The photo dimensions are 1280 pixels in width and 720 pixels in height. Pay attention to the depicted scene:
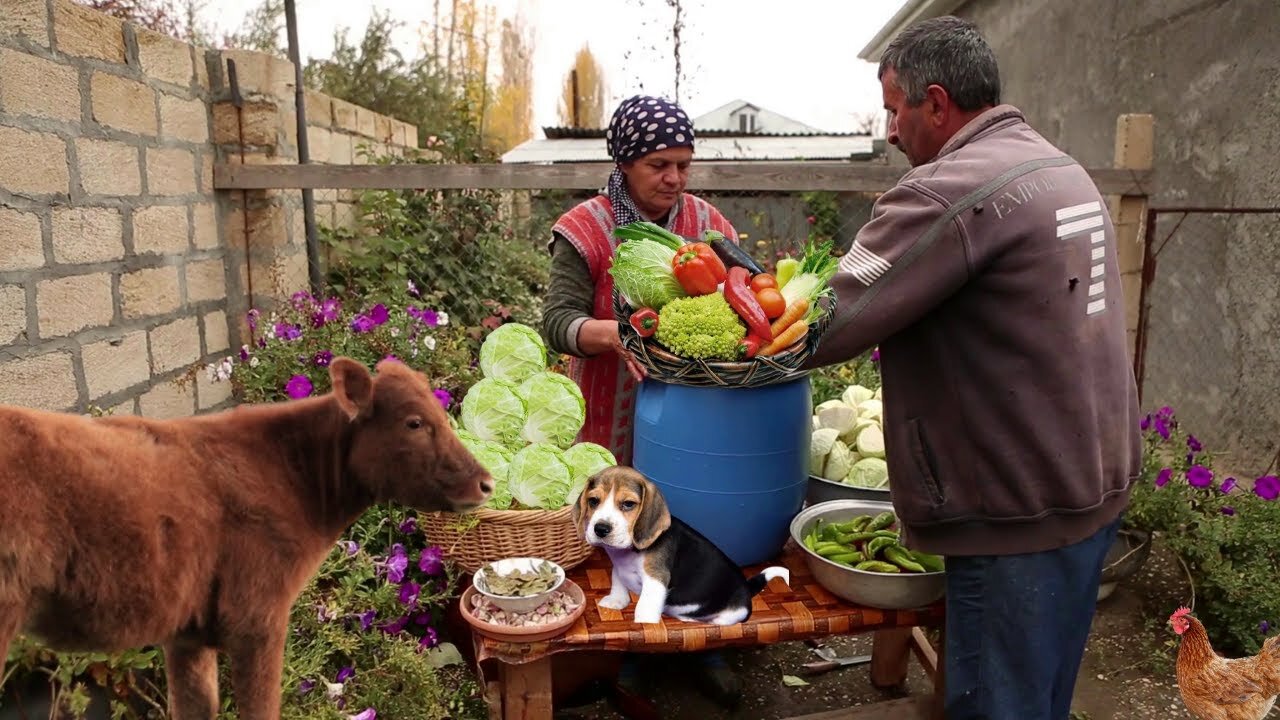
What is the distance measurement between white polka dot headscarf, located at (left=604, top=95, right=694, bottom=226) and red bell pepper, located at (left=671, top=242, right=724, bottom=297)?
67cm

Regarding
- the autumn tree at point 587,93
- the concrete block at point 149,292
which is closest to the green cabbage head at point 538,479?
the concrete block at point 149,292

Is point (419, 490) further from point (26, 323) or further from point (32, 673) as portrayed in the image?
point (26, 323)

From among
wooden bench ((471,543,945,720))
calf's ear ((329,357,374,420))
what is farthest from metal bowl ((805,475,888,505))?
calf's ear ((329,357,374,420))

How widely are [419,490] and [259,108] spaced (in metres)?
4.36

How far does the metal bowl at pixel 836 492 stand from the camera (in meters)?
3.07

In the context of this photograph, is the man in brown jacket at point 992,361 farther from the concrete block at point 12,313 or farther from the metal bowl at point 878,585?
the concrete block at point 12,313

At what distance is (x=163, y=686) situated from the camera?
1.70 m

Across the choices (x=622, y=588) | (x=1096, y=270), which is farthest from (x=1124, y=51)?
(x=622, y=588)

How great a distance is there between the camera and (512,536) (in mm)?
2514

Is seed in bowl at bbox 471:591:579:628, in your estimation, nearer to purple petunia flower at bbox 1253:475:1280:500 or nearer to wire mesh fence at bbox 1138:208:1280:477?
purple petunia flower at bbox 1253:475:1280:500

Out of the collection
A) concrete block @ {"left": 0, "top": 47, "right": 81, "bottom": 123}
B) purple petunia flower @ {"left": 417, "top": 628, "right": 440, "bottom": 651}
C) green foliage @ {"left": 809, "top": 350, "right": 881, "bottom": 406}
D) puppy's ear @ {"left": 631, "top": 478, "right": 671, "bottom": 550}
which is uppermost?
concrete block @ {"left": 0, "top": 47, "right": 81, "bottom": 123}

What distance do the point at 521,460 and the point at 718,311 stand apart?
79cm

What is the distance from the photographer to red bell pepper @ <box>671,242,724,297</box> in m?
2.31

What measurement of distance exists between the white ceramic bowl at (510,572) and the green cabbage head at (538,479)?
0.58 ft
